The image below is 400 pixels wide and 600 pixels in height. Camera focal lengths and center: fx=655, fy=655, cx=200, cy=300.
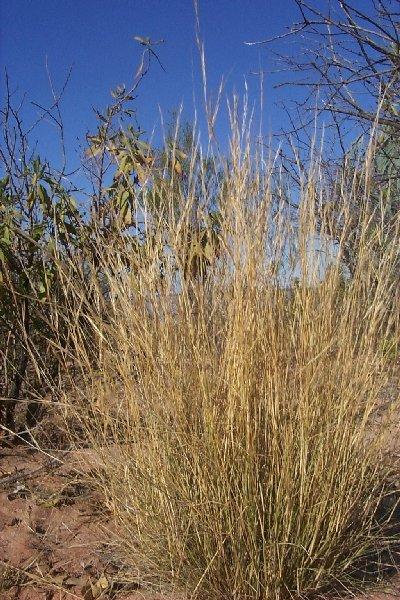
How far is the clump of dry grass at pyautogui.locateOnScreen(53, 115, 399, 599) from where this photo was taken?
2.09 m

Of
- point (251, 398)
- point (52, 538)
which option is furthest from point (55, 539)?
point (251, 398)

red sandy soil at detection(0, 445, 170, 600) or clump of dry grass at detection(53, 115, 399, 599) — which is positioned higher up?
clump of dry grass at detection(53, 115, 399, 599)

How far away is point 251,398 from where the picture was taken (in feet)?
6.91

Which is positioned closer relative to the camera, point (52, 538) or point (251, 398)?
point (251, 398)

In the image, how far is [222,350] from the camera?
7.25 ft

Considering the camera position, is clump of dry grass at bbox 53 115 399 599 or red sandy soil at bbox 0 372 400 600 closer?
clump of dry grass at bbox 53 115 399 599

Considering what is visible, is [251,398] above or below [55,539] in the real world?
above

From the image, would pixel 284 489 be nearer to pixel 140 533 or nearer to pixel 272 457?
pixel 272 457

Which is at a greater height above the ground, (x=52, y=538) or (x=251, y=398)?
(x=251, y=398)

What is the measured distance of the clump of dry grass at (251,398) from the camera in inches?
82.3

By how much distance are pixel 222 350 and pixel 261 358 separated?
5.9 inches

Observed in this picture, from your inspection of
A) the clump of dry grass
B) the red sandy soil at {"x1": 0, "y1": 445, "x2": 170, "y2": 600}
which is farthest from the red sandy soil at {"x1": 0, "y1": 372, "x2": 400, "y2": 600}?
the clump of dry grass

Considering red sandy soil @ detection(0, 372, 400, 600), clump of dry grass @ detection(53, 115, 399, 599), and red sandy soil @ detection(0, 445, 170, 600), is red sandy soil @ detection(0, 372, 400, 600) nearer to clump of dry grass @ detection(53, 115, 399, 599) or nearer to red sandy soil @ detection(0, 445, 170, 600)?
red sandy soil @ detection(0, 445, 170, 600)

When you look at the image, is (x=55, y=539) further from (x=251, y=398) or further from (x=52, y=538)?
(x=251, y=398)
